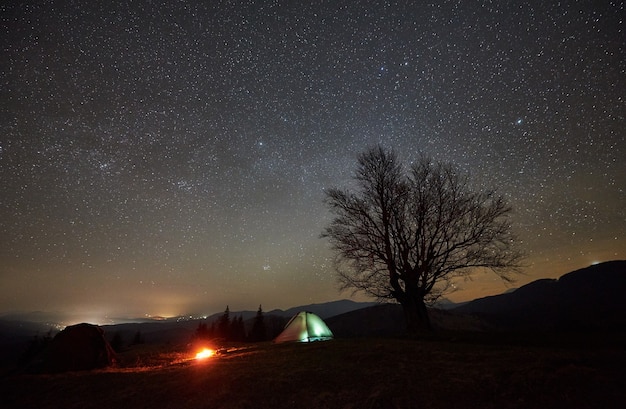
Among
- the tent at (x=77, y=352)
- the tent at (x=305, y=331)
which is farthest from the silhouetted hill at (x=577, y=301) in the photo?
the tent at (x=77, y=352)

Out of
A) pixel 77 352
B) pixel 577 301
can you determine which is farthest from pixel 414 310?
pixel 577 301

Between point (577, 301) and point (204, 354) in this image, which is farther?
point (577, 301)

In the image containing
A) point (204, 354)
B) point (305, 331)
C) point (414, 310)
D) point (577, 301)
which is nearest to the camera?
point (204, 354)

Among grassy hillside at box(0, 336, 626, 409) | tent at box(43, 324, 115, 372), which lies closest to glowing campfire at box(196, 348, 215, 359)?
tent at box(43, 324, 115, 372)

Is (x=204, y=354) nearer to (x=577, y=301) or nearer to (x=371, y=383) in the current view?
(x=371, y=383)

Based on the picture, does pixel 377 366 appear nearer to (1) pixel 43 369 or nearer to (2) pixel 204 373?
(2) pixel 204 373

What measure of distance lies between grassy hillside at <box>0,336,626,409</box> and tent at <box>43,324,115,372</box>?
366 cm

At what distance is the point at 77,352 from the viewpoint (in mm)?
12242

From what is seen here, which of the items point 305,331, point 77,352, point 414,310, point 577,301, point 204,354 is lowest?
point 577,301

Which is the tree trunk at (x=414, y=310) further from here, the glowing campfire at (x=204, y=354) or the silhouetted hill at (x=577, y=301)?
the silhouetted hill at (x=577, y=301)

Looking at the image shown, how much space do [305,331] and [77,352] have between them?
45.1 feet

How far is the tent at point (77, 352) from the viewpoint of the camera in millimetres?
11914

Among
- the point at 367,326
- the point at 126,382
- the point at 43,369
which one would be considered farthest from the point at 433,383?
the point at 367,326

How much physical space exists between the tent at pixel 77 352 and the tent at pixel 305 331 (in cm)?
1184
